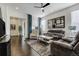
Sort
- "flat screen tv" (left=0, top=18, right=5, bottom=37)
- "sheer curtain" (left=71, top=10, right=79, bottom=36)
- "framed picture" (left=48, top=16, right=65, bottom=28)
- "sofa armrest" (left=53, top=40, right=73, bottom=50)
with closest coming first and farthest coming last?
"flat screen tv" (left=0, top=18, right=5, bottom=37) → "sofa armrest" (left=53, top=40, right=73, bottom=50) → "sheer curtain" (left=71, top=10, right=79, bottom=36) → "framed picture" (left=48, top=16, right=65, bottom=28)

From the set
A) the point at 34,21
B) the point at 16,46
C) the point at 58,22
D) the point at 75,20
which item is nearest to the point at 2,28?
the point at 16,46

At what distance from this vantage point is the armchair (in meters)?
2.18

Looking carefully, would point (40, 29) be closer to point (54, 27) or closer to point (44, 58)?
point (54, 27)

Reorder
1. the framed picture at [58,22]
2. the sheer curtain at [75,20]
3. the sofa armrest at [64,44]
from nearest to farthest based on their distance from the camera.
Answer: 1. the sofa armrest at [64,44]
2. the sheer curtain at [75,20]
3. the framed picture at [58,22]

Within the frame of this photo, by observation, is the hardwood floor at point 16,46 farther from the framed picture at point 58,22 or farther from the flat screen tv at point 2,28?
the framed picture at point 58,22

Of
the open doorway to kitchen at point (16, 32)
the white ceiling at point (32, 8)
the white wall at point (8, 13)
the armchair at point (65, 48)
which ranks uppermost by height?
the white ceiling at point (32, 8)

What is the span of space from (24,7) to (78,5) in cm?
142

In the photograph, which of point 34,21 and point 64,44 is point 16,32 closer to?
point 34,21

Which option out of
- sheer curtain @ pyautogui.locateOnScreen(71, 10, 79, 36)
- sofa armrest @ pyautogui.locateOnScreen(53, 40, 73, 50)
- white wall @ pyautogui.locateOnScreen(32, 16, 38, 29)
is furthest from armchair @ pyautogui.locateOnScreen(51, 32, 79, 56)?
white wall @ pyautogui.locateOnScreen(32, 16, 38, 29)

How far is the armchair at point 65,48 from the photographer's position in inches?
85.7

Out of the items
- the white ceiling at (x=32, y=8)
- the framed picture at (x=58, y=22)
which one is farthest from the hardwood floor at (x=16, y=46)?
the framed picture at (x=58, y=22)

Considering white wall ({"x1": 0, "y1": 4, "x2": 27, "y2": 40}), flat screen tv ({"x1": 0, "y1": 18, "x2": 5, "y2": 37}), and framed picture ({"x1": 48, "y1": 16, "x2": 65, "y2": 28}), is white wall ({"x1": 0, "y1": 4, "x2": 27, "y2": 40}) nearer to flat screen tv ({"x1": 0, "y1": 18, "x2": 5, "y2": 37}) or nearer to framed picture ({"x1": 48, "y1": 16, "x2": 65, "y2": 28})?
flat screen tv ({"x1": 0, "y1": 18, "x2": 5, "y2": 37})

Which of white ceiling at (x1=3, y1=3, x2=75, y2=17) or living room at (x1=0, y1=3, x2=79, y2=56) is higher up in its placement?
white ceiling at (x1=3, y1=3, x2=75, y2=17)

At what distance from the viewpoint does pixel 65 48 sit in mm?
2291
